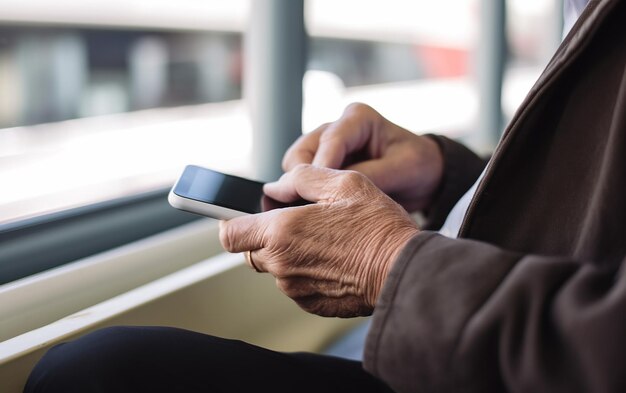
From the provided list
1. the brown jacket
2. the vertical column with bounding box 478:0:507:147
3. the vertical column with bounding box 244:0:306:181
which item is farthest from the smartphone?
the vertical column with bounding box 478:0:507:147

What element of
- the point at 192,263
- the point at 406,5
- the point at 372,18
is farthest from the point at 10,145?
the point at 406,5

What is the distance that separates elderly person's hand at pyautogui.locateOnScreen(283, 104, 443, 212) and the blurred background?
430 mm

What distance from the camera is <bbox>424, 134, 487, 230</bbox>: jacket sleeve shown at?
98 cm

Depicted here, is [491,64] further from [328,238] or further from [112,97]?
[328,238]

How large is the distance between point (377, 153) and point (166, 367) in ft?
1.44

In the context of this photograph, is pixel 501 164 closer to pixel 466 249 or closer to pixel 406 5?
pixel 466 249

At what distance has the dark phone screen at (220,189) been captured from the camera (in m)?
0.77

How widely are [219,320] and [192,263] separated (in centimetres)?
17

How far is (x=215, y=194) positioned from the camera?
30.7 inches

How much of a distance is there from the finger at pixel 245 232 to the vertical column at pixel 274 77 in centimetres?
66

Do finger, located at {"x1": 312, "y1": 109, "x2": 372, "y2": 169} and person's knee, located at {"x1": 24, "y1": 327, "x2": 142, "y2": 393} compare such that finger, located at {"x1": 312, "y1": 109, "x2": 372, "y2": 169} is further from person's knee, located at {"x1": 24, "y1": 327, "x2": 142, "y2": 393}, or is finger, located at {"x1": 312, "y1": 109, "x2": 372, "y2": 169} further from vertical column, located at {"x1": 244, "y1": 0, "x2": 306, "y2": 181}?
vertical column, located at {"x1": 244, "y1": 0, "x2": 306, "y2": 181}

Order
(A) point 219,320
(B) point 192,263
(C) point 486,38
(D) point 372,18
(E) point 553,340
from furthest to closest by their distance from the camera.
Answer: (D) point 372,18
(C) point 486,38
(B) point 192,263
(A) point 219,320
(E) point 553,340

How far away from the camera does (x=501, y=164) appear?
2.10 ft

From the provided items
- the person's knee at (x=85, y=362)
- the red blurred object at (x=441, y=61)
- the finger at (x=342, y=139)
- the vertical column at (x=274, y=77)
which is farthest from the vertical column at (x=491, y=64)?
the person's knee at (x=85, y=362)
